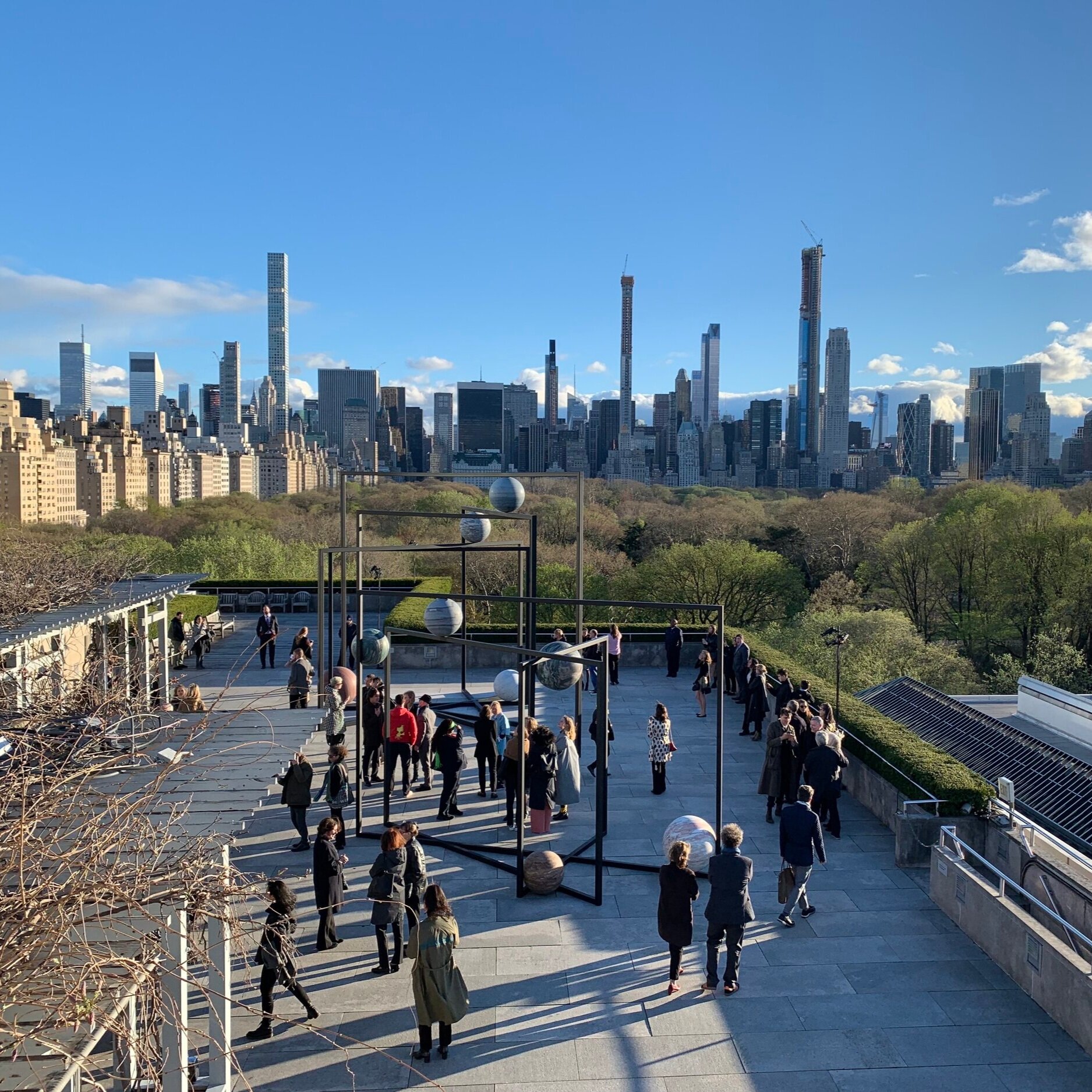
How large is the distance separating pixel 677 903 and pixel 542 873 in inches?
86.8

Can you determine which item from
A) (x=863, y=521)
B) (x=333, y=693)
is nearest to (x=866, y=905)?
(x=333, y=693)

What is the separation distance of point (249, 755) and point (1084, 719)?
12.4 metres

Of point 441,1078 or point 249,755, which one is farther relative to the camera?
point 249,755

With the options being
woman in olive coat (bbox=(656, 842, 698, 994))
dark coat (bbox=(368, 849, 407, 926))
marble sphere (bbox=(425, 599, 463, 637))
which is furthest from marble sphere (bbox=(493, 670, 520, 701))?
woman in olive coat (bbox=(656, 842, 698, 994))

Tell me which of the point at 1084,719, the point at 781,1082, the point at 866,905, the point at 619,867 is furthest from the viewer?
the point at 1084,719

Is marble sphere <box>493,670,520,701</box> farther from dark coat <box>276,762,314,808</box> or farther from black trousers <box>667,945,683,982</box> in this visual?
black trousers <box>667,945,683,982</box>

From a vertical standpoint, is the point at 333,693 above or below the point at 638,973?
above

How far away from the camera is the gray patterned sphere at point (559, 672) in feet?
32.4

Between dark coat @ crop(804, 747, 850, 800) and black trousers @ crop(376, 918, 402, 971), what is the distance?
5.06 metres

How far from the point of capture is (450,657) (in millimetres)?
21125

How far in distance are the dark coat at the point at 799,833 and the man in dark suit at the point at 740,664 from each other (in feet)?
28.9

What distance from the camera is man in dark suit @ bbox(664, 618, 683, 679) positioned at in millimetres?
19391

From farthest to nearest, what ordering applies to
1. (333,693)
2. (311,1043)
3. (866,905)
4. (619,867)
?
(333,693) < (619,867) < (866,905) < (311,1043)

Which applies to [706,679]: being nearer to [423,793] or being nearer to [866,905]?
[423,793]
